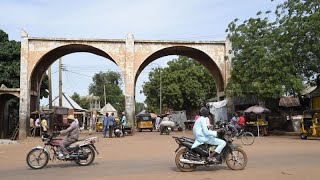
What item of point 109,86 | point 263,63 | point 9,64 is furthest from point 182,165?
point 109,86

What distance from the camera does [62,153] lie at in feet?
40.4

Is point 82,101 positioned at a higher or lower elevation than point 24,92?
higher

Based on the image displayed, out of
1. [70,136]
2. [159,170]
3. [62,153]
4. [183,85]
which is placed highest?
[183,85]

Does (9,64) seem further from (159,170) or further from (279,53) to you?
(159,170)

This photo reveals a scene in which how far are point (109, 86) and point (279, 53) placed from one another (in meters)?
74.3

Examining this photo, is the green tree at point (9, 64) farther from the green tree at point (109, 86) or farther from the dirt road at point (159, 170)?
the green tree at point (109, 86)

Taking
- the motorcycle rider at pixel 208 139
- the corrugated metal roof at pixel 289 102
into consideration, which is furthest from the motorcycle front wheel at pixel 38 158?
the corrugated metal roof at pixel 289 102

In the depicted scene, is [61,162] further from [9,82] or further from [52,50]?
[9,82]

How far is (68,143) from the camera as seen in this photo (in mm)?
12438

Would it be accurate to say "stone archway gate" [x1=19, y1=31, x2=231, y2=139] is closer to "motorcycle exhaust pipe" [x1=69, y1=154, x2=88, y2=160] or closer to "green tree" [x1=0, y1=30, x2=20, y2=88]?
"green tree" [x1=0, y1=30, x2=20, y2=88]

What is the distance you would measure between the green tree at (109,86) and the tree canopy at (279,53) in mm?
69553

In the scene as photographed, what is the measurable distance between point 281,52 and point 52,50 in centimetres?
1636

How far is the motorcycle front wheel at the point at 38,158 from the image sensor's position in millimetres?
11977

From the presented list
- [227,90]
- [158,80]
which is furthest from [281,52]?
[158,80]
